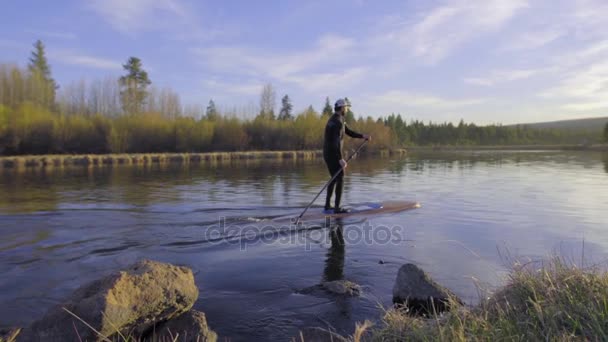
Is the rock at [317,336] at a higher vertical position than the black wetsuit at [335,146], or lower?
lower

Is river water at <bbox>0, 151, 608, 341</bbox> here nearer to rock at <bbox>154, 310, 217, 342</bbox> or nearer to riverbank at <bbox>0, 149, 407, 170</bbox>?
rock at <bbox>154, 310, 217, 342</bbox>

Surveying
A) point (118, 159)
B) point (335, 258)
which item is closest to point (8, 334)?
point (335, 258)

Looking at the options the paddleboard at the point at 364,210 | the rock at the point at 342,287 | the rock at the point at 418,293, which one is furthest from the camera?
the paddleboard at the point at 364,210

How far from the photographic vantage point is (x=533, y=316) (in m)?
2.99

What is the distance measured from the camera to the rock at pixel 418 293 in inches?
169

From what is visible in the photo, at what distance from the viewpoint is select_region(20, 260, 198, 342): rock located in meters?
3.21

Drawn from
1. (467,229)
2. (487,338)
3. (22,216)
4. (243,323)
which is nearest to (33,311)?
(243,323)

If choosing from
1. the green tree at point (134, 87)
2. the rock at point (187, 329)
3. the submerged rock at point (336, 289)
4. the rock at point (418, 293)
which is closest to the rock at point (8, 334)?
the rock at point (187, 329)

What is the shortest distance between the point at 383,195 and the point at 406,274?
9.11 m

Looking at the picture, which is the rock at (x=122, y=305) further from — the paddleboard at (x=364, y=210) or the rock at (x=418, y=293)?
the paddleboard at (x=364, y=210)

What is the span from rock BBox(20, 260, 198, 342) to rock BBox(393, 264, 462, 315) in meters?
2.20

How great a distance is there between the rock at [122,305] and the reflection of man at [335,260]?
1924 millimetres

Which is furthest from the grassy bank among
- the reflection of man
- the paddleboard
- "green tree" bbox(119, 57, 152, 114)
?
"green tree" bbox(119, 57, 152, 114)

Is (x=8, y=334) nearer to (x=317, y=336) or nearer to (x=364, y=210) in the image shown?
(x=317, y=336)
